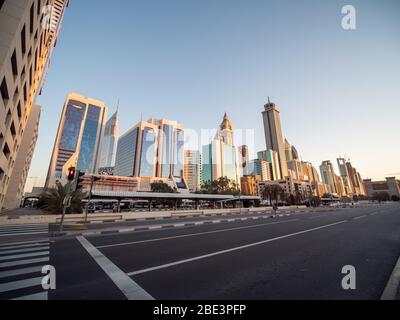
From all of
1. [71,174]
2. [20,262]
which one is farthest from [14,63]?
[20,262]

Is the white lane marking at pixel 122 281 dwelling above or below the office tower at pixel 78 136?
below

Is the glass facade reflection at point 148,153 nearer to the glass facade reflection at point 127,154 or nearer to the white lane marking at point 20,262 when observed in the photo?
the glass facade reflection at point 127,154

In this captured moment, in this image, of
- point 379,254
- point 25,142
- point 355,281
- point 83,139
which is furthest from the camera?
point 83,139

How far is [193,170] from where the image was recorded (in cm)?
18050

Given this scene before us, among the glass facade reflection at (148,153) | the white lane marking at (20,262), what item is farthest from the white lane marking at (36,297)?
the glass facade reflection at (148,153)

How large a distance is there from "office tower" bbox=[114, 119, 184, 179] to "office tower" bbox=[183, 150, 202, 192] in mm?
9686

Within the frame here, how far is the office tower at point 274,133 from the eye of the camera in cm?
18475

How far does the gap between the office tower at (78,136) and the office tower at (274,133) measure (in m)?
146

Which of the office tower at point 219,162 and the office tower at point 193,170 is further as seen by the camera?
the office tower at point 193,170

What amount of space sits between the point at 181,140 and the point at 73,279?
171596mm
